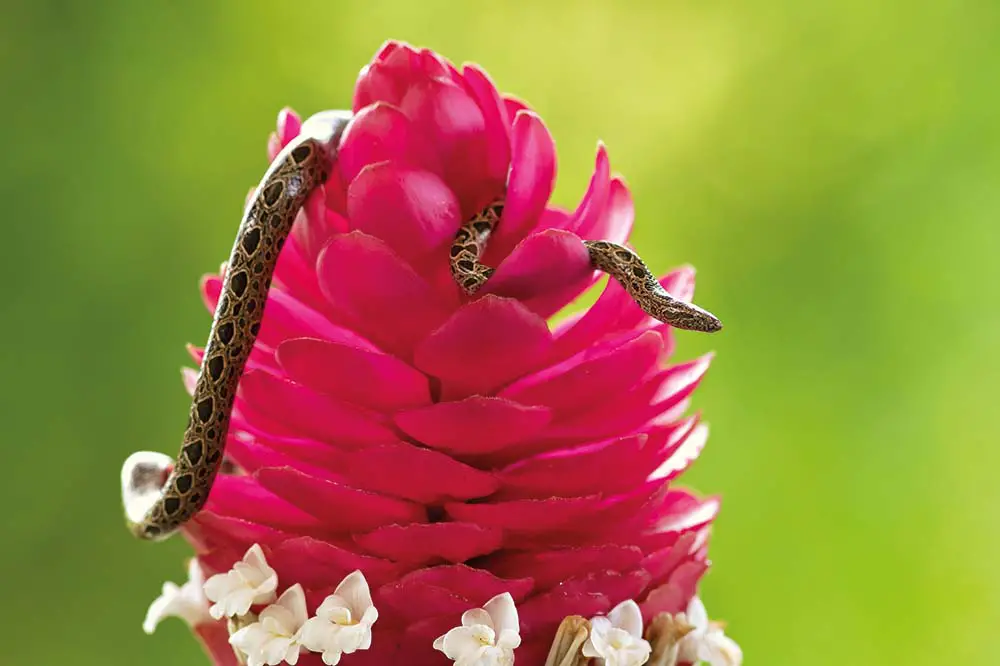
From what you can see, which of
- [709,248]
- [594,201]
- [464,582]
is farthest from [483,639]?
[709,248]

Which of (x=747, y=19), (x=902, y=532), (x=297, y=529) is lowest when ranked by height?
(x=902, y=532)

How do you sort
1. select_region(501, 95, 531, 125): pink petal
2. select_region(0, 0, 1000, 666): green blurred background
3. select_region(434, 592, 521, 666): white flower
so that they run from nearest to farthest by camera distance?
select_region(434, 592, 521, 666): white flower
select_region(501, 95, 531, 125): pink petal
select_region(0, 0, 1000, 666): green blurred background

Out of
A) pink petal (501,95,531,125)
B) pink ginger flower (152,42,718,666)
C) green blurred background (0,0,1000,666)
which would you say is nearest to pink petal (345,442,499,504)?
pink ginger flower (152,42,718,666)

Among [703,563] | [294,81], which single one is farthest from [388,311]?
[294,81]

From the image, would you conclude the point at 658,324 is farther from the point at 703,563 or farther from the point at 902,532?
the point at 902,532

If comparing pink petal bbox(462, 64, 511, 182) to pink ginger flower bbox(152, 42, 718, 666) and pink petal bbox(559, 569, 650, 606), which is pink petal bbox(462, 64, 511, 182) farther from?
pink petal bbox(559, 569, 650, 606)

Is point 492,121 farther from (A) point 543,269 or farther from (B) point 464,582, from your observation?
(B) point 464,582
